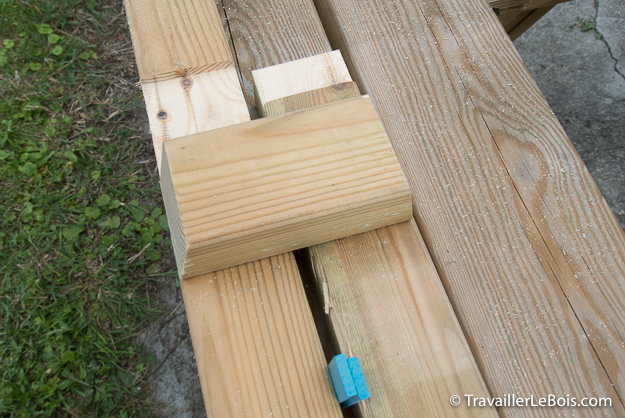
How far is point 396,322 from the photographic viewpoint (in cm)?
100

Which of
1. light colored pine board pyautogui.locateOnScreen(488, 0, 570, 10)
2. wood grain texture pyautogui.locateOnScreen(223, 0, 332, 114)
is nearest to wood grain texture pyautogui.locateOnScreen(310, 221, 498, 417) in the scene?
wood grain texture pyautogui.locateOnScreen(223, 0, 332, 114)

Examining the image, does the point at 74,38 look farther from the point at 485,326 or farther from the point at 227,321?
the point at 485,326

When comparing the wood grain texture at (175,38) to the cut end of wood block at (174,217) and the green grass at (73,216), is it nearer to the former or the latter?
the cut end of wood block at (174,217)

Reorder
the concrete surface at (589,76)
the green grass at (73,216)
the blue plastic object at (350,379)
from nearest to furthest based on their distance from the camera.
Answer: the blue plastic object at (350,379), the green grass at (73,216), the concrete surface at (589,76)

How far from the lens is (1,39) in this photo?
3.35 metres

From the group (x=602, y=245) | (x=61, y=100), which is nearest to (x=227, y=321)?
(x=602, y=245)

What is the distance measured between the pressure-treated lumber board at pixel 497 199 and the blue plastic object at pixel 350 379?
0.33 m

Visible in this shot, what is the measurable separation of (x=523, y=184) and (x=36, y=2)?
13.1ft

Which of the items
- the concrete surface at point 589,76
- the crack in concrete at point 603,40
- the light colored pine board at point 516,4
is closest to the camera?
the light colored pine board at point 516,4

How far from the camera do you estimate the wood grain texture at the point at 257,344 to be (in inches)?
36.6

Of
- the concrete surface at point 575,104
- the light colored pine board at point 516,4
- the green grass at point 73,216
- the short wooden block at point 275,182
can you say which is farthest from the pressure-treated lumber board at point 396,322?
the green grass at point 73,216

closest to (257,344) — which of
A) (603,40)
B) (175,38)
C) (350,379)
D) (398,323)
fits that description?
(350,379)

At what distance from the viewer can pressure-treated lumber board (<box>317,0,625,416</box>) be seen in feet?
3.35

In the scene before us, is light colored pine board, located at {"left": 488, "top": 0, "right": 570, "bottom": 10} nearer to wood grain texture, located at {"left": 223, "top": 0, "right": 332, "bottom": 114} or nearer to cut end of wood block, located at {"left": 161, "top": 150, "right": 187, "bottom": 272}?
wood grain texture, located at {"left": 223, "top": 0, "right": 332, "bottom": 114}
